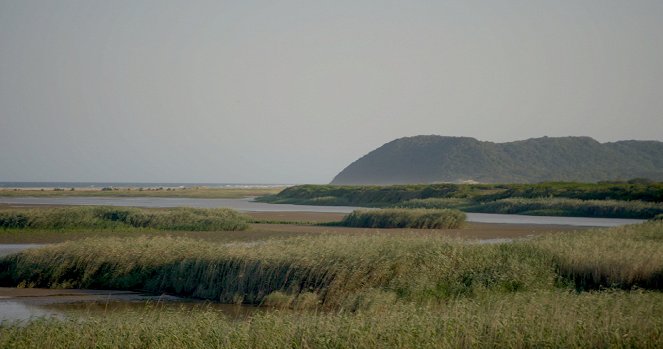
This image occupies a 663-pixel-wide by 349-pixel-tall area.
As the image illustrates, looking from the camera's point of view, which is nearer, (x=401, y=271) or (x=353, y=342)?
(x=353, y=342)

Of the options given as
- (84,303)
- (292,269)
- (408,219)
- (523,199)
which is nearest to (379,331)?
(292,269)

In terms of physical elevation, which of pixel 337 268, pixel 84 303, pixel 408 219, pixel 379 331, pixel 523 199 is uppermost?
pixel 523 199

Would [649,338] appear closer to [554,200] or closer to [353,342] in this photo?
[353,342]

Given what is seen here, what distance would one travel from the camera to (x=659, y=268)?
19.1 metres

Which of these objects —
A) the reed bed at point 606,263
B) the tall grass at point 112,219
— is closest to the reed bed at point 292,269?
the reed bed at point 606,263

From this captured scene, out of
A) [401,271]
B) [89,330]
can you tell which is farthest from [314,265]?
[89,330]

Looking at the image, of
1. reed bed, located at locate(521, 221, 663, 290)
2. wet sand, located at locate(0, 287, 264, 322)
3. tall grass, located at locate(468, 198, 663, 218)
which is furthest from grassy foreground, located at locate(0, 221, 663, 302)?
tall grass, located at locate(468, 198, 663, 218)

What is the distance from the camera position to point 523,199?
2672 inches

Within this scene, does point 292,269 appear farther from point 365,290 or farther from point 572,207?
point 572,207

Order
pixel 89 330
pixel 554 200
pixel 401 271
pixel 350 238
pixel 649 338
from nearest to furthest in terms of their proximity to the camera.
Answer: pixel 649 338
pixel 89 330
pixel 401 271
pixel 350 238
pixel 554 200

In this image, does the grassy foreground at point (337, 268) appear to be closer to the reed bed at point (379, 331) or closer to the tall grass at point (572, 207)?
the reed bed at point (379, 331)

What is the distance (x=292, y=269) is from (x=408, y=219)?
24.7 meters

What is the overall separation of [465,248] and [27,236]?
2116 cm

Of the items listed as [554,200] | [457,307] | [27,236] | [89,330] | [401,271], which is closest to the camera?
[89,330]
